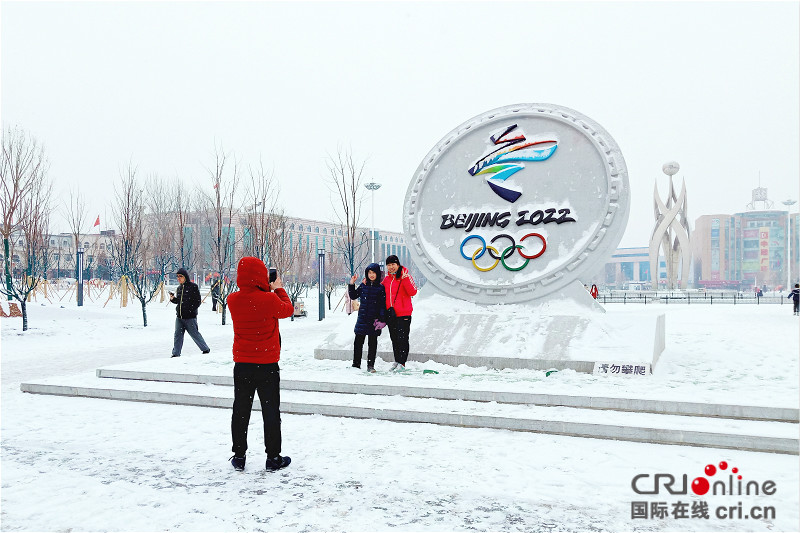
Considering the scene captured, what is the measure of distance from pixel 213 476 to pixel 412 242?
6794mm

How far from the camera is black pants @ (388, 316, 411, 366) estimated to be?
7.95 meters

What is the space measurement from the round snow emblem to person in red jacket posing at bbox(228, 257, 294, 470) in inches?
228

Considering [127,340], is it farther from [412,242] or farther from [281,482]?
[281,482]

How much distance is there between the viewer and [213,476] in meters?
4.35

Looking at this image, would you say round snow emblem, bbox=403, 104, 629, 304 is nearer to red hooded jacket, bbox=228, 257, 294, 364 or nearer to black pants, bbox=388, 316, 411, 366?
black pants, bbox=388, 316, 411, 366

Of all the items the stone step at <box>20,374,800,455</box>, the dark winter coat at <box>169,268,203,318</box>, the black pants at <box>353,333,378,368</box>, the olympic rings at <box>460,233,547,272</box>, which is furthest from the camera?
the dark winter coat at <box>169,268,203,318</box>

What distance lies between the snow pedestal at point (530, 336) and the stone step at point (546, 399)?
5.12 ft

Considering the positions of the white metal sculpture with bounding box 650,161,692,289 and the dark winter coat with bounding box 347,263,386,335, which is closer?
the dark winter coat with bounding box 347,263,386,335

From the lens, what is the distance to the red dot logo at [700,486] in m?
3.95

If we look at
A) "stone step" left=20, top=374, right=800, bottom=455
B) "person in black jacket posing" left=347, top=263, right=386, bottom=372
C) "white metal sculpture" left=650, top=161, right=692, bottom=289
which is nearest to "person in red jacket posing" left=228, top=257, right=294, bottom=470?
"stone step" left=20, top=374, right=800, bottom=455

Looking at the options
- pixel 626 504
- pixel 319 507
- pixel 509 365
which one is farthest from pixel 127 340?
pixel 626 504

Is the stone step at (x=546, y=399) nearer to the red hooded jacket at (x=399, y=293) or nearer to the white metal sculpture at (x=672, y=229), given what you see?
the red hooded jacket at (x=399, y=293)

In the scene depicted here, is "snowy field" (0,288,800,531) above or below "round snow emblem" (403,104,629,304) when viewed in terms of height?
below

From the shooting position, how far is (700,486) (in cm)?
402
